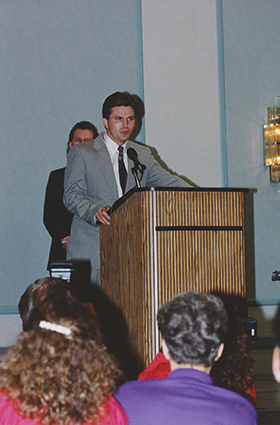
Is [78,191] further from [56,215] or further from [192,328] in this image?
[192,328]

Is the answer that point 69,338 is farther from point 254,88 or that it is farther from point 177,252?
point 254,88

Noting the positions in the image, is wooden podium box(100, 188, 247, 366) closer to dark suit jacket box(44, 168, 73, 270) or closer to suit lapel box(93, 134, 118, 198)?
suit lapel box(93, 134, 118, 198)

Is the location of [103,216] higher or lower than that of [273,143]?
lower

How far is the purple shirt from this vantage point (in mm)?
1090

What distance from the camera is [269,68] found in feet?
16.0

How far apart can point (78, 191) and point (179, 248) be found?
102 centimetres

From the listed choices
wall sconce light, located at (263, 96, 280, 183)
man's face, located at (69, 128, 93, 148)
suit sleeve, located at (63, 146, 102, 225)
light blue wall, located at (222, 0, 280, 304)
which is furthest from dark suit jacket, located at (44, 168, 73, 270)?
wall sconce light, located at (263, 96, 280, 183)

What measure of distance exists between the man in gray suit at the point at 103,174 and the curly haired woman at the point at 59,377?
74.3 inches

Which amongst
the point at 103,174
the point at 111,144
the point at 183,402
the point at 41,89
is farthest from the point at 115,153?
the point at 183,402

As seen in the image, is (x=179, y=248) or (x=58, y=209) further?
(x=58, y=209)

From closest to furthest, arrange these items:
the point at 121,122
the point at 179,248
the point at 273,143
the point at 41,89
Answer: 1. the point at 179,248
2. the point at 121,122
3. the point at 41,89
4. the point at 273,143

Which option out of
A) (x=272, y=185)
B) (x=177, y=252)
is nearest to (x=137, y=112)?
(x=272, y=185)

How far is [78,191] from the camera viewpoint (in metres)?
3.00

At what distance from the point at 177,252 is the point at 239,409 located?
1052 mm
